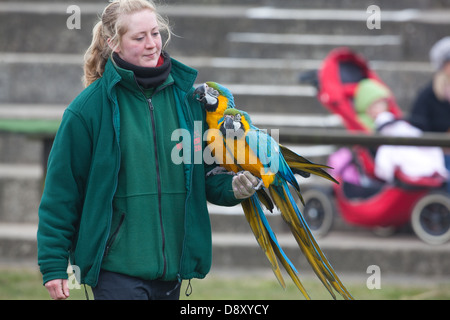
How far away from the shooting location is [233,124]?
1917 millimetres

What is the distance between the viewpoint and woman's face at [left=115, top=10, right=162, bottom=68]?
6.56ft

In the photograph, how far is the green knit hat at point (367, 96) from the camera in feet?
16.3

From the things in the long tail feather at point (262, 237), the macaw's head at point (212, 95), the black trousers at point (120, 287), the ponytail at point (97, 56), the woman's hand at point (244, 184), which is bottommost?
the black trousers at point (120, 287)

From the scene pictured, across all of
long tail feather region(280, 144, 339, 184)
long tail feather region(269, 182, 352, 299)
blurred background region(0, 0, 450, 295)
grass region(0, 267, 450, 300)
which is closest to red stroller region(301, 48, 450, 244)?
blurred background region(0, 0, 450, 295)

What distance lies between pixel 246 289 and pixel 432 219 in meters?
1.55

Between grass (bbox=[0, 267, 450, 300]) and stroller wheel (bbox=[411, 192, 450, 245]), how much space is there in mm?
461

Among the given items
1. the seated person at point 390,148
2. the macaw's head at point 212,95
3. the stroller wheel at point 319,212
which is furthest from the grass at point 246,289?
the macaw's head at point 212,95

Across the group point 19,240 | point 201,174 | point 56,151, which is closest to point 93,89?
point 56,151

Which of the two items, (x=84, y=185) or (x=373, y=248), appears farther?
(x=373, y=248)

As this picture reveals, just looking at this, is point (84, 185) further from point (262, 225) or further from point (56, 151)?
point (262, 225)

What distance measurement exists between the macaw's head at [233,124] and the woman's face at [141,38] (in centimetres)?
29

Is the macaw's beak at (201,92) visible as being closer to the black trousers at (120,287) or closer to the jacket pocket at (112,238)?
the jacket pocket at (112,238)

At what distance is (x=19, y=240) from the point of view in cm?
471
